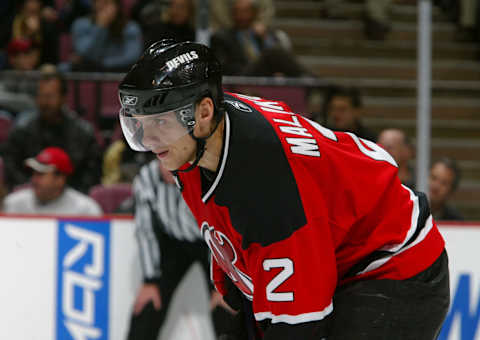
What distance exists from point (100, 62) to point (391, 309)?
13.8ft

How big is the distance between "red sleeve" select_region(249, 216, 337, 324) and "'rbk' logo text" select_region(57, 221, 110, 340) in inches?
84.9

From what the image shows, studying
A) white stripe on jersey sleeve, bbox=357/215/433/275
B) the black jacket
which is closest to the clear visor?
white stripe on jersey sleeve, bbox=357/215/433/275

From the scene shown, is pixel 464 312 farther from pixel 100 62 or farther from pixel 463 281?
pixel 100 62

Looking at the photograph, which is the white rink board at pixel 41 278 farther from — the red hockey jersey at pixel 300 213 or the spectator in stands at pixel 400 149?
the red hockey jersey at pixel 300 213

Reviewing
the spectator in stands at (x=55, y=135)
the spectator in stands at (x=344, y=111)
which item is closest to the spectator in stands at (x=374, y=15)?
the spectator in stands at (x=344, y=111)

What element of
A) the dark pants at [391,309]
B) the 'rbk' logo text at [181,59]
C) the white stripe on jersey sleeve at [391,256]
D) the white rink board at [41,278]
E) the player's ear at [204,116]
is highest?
the 'rbk' logo text at [181,59]

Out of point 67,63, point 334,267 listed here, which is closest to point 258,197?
point 334,267

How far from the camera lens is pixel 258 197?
5.74ft

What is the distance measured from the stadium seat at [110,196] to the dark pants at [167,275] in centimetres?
82

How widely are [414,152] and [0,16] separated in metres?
3.68

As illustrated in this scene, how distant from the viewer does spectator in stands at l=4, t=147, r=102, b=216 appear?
14.1ft

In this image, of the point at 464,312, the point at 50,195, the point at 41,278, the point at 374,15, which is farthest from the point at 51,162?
the point at 374,15

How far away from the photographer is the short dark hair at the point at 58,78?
4953 millimetres

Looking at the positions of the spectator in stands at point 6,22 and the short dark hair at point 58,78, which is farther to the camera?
the spectator in stands at point 6,22
